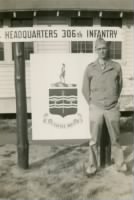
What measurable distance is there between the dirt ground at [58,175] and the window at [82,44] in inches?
14.9

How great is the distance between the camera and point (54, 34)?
4.58 feet

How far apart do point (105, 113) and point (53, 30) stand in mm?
462

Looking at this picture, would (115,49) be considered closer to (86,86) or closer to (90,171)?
Result: (86,86)

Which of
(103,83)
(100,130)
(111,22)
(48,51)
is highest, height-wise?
(111,22)

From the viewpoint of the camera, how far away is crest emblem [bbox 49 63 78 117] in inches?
56.4

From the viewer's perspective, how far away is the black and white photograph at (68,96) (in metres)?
1.39

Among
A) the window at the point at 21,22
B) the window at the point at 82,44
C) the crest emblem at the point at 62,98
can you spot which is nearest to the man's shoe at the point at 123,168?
the crest emblem at the point at 62,98

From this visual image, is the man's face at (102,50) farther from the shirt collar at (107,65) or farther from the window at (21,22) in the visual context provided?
the window at (21,22)

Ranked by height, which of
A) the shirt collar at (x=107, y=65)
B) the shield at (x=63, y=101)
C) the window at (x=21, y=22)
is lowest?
the shield at (x=63, y=101)

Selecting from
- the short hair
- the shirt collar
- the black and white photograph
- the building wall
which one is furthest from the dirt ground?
the short hair

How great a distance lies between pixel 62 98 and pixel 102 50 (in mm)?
297

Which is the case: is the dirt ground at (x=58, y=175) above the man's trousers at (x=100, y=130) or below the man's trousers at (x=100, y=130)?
below

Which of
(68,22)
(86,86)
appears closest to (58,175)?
(86,86)

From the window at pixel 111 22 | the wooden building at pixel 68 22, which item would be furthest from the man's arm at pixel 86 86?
the window at pixel 111 22
